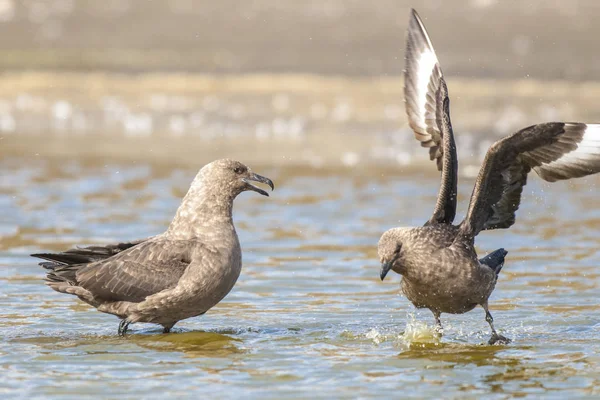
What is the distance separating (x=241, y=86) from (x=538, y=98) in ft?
21.9

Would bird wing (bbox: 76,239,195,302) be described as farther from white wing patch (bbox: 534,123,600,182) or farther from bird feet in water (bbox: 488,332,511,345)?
white wing patch (bbox: 534,123,600,182)

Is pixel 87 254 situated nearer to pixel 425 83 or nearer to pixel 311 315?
pixel 311 315

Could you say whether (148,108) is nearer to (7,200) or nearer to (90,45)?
(90,45)

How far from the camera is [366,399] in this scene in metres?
6.52

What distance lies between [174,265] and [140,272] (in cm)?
25

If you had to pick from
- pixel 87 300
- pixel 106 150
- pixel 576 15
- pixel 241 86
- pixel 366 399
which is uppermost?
pixel 576 15

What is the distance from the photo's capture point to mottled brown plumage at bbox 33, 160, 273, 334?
7746 mm

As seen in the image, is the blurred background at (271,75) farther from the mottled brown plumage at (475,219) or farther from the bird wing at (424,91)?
the mottled brown plumage at (475,219)

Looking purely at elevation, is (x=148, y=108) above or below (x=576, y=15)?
below

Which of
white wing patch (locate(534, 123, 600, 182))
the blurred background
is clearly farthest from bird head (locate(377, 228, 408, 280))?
the blurred background

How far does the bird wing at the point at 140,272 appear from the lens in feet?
25.7

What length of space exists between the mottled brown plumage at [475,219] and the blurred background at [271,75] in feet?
30.0

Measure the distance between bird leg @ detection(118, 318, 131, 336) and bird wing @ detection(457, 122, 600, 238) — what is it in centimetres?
248

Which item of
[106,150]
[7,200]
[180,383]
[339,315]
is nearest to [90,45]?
[106,150]
